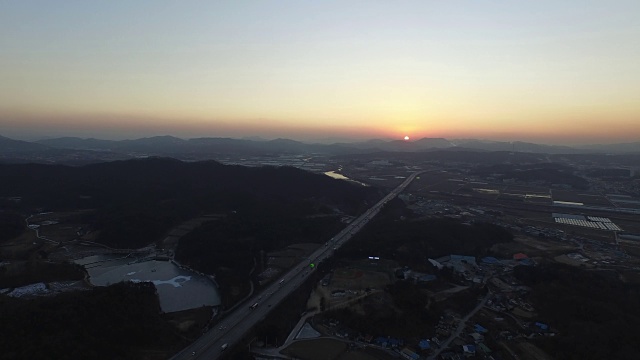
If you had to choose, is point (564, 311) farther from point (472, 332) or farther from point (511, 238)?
point (511, 238)

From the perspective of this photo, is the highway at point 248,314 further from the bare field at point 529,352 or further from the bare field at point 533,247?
the bare field at point 533,247

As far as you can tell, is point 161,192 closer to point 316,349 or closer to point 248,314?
point 248,314

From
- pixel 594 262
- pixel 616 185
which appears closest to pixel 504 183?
pixel 616 185

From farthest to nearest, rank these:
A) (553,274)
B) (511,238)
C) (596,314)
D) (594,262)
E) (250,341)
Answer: (511,238), (594,262), (553,274), (596,314), (250,341)

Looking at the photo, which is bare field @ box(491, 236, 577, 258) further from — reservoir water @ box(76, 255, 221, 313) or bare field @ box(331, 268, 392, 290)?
reservoir water @ box(76, 255, 221, 313)

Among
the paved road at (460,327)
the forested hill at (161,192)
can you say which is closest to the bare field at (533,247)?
the paved road at (460,327)

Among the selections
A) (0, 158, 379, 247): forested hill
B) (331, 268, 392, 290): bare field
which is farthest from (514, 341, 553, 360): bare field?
(0, 158, 379, 247): forested hill
